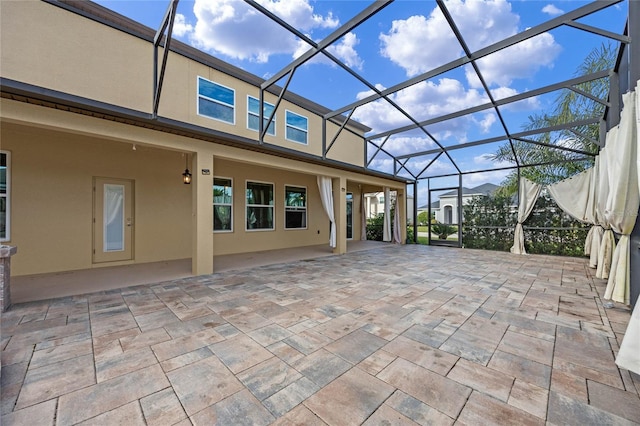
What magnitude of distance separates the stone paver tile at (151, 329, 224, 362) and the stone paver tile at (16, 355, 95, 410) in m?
0.43

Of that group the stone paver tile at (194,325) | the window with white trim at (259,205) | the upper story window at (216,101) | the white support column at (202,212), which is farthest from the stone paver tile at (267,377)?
the upper story window at (216,101)

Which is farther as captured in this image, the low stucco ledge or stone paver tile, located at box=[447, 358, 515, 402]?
the low stucco ledge

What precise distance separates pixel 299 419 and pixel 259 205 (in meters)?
6.87

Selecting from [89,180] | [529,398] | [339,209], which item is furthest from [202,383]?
[339,209]

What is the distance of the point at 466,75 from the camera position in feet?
17.0

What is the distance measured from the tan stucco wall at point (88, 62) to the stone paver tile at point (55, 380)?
5209 mm

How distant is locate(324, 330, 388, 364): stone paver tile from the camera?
210 centimetres

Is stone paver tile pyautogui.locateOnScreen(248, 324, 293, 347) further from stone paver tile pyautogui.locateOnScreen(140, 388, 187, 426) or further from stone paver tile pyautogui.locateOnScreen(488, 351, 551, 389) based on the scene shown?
stone paver tile pyautogui.locateOnScreen(488, 351, 551, 389)

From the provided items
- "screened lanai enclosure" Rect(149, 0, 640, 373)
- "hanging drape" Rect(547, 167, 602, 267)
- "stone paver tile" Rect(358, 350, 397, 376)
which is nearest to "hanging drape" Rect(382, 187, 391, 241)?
"screened lanai enclosure" Rect(149, 0, 640, 373)

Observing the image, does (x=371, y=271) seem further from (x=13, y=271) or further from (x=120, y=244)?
(x=13, y=271)

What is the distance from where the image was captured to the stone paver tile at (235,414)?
1.43 meters

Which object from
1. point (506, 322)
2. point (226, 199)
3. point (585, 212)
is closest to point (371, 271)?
point (506, 322)

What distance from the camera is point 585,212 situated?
5836 millimetres

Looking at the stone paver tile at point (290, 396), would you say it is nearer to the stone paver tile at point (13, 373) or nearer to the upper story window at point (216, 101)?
the stone paver tile at point (13, 373)
